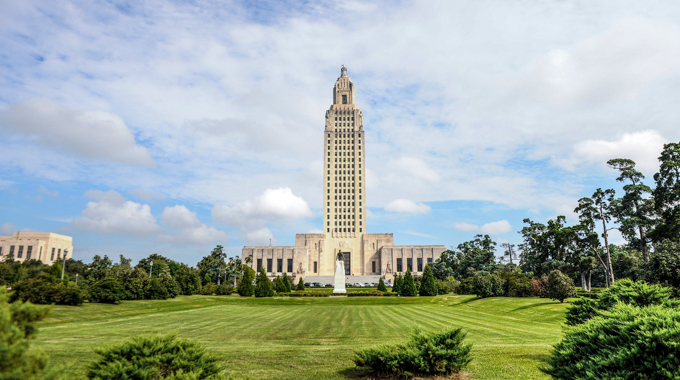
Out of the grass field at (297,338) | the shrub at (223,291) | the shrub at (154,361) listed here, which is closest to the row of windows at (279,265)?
the shrub at (223,291)

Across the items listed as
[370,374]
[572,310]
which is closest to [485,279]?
[572,310]

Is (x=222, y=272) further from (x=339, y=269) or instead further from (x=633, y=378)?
(x=633, y=378)

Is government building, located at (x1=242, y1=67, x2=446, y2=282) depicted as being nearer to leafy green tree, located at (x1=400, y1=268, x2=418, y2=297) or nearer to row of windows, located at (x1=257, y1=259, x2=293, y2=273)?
row of windows, located at (x1=257, y1=259, x2=293, y2=273)

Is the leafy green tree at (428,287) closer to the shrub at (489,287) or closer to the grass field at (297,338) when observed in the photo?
the shrub at (489,287)

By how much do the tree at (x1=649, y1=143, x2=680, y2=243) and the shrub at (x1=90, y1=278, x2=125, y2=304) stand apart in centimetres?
4592

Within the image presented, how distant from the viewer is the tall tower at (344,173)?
123562 millimetres

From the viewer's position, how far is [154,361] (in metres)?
7.07

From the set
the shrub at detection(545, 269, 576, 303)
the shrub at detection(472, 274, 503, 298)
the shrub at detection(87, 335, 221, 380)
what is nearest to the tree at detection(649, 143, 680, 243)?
the shrub at detection(545, 269, 576, 303)

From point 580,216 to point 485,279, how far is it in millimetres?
15050

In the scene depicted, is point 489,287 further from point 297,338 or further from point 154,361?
point 154,361

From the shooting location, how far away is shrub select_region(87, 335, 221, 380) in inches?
269

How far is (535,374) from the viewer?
11016 mm

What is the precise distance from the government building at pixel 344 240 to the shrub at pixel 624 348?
103064mm

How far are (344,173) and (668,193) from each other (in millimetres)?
95369
